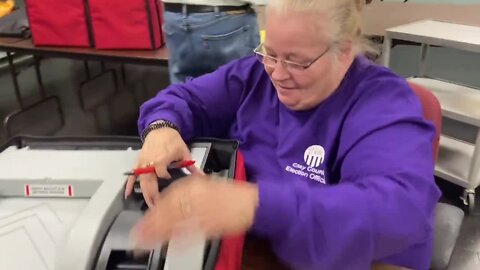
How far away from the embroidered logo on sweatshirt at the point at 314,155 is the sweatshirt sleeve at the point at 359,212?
6.4 inches

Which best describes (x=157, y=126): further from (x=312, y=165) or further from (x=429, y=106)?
(x=429, y=106)

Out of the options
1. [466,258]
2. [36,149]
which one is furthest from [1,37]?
[466,258]

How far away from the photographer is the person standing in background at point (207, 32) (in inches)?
69.3

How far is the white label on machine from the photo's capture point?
885mm

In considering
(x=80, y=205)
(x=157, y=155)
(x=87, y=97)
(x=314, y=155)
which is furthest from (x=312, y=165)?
(x=87, y=97)

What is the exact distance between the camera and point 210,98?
1192 millimetres

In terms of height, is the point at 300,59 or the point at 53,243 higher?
A: the point at 300,59

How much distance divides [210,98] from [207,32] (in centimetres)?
65

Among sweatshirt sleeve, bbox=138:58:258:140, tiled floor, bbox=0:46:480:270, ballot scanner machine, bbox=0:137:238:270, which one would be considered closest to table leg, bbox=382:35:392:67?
tiled floor, bbox=0:46:480:270

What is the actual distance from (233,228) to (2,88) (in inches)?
→ 156

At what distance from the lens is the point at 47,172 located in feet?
3.01

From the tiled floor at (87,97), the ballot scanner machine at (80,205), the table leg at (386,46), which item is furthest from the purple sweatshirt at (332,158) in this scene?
the tiled floor at (87,97)

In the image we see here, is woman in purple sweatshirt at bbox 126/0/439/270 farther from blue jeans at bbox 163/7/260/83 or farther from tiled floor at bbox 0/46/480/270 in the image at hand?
tiled floor at bbox 0/46/480/270

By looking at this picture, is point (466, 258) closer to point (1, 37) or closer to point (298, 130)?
point (298, 130)
